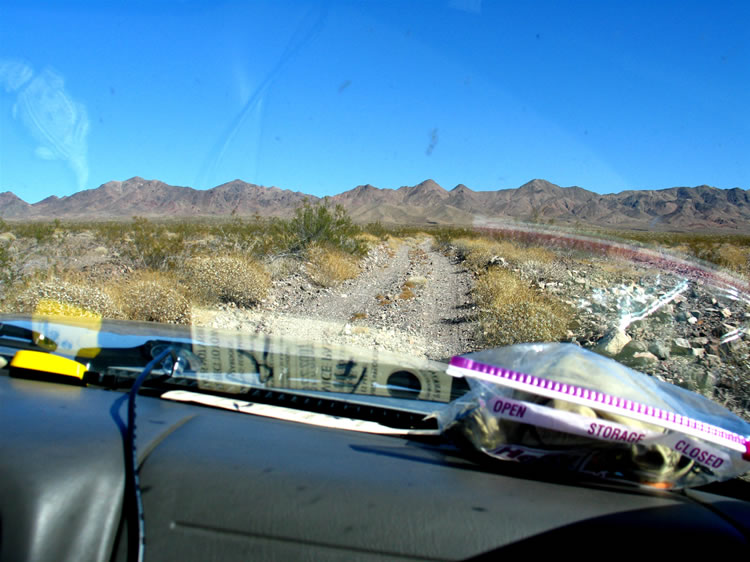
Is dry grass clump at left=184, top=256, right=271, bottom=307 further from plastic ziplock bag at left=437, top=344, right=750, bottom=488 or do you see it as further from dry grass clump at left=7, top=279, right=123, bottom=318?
plastic ziplock bag at left=437, top=344, right=750, bottom=488

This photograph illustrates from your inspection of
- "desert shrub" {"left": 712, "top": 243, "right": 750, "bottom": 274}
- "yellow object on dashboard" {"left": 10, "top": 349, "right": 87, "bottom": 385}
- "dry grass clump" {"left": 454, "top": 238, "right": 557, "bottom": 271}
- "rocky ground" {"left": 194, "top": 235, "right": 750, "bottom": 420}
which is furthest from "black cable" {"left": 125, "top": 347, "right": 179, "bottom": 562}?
"dry grass clump" {"left": 454, "top": 238, "right": 557, "bottom": 271}

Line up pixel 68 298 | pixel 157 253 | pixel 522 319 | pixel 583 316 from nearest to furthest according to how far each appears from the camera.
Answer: pixel 68 298 < pixel 522 319 < pixel 583 316 < pixel 157 253

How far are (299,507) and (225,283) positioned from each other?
10326mm

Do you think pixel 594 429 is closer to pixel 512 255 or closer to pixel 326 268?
pixel 326 268

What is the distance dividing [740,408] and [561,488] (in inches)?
187

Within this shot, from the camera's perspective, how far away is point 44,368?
229 centimetres

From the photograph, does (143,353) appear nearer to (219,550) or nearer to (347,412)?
(347,412)

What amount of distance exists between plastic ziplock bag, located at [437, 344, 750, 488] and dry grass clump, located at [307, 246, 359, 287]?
1383cm

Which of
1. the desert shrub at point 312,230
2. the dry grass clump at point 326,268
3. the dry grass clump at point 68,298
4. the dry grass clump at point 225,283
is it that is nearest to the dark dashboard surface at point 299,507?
the dry grass clump at point 68,298

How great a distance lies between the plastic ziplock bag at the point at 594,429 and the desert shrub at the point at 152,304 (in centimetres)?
719

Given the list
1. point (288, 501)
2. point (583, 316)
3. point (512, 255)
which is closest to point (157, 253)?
point (583, 316)

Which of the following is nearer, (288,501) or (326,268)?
(288,501)

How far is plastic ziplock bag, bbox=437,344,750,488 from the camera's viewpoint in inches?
60.0

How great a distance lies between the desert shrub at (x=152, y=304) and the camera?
8.07m
